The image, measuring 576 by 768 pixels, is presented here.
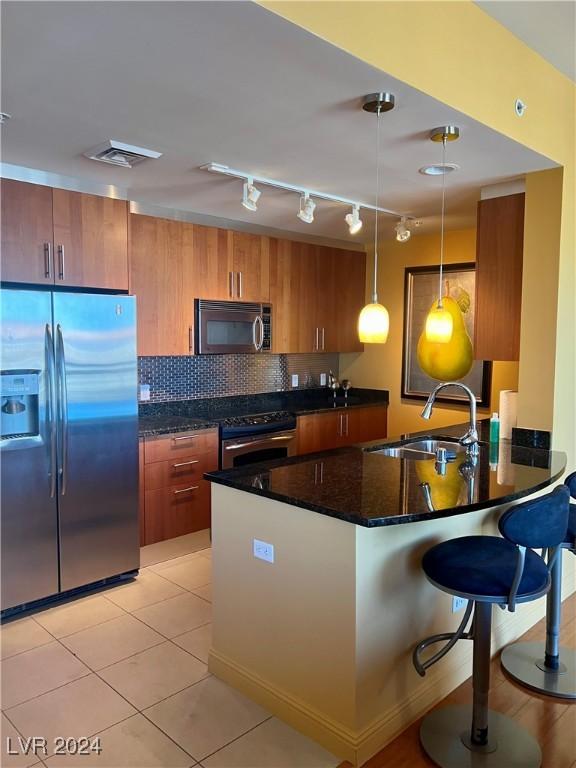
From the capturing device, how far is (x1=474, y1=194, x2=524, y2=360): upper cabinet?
11.0ft

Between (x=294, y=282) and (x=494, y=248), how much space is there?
2101 millimetres

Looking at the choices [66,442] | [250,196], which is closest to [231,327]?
[250,196]

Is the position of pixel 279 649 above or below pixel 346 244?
below

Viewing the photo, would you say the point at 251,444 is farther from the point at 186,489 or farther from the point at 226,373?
the point at 226,373

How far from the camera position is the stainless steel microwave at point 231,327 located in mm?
4457

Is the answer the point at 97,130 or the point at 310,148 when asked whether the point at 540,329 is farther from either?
the point at 97,130

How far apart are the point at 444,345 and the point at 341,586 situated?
2465 mm

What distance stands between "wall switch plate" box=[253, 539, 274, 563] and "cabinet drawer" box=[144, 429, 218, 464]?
1707 millimetres

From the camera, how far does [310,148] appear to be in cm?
279

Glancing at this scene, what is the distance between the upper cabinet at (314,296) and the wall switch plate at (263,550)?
2815 millimetres

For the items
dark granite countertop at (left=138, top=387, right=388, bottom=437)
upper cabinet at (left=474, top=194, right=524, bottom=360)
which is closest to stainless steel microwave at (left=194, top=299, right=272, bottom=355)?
dark granite countertop at (left=138, top=387, right=388, bottom=437)

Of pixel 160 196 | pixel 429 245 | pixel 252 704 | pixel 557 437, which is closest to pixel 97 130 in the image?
pixel 160 196

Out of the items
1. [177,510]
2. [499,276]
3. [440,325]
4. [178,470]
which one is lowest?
[177,510]

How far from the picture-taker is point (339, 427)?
534cm
